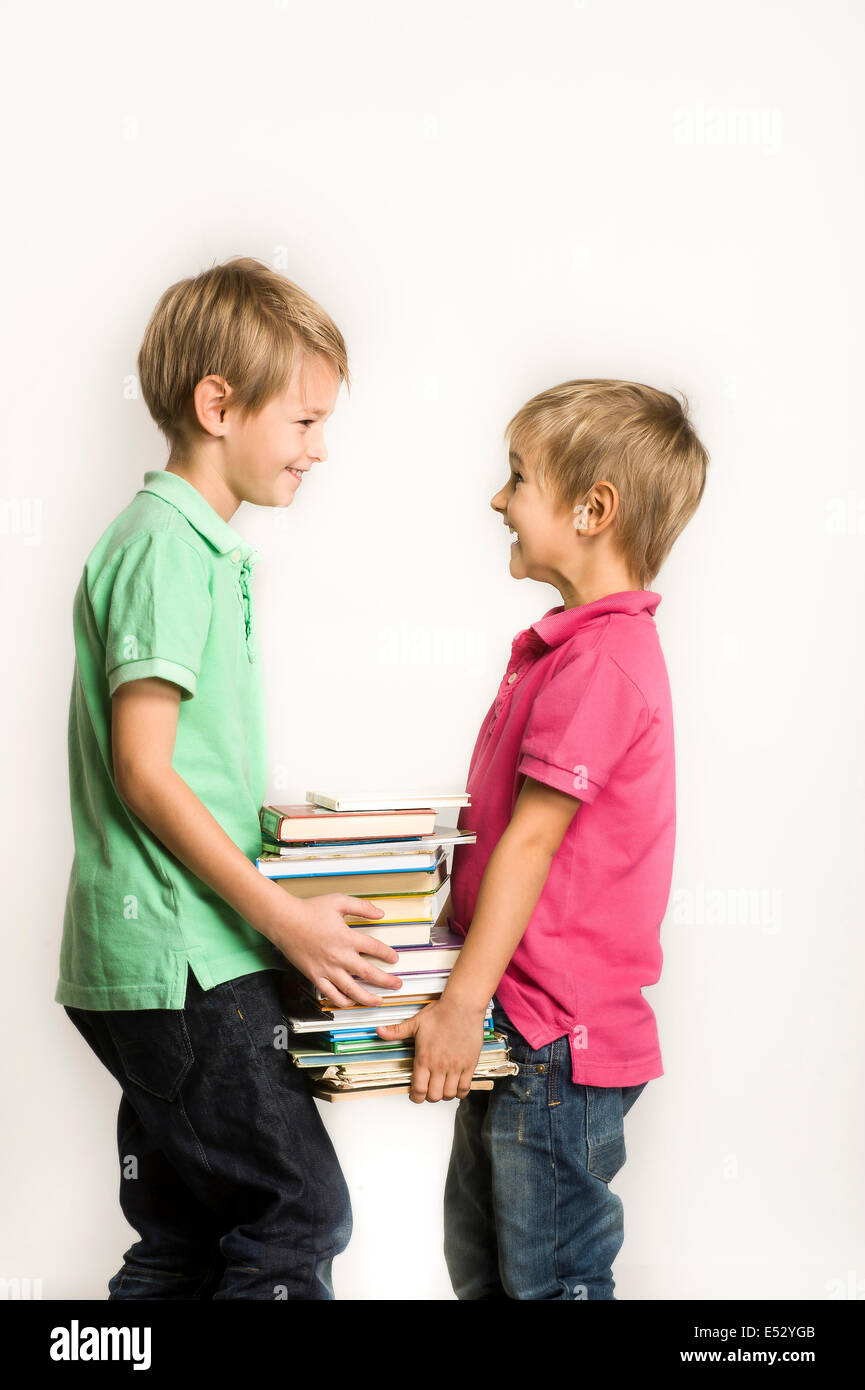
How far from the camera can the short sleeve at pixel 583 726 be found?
1468 millimetres

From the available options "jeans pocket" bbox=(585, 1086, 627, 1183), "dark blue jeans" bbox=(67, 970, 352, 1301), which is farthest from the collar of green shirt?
"jeans pocket" bbox=(585, 1086, 627, 1183)

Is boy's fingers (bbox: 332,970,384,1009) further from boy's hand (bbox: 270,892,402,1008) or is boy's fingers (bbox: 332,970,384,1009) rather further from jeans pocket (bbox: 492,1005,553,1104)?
jeans pocket (bbox: 492,1005,553,1104)

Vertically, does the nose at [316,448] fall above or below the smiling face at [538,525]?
above

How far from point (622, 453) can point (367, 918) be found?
2.20 feet

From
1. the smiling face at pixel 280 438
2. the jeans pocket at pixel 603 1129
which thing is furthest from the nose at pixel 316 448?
the jeans pocket at pixel 603 1129

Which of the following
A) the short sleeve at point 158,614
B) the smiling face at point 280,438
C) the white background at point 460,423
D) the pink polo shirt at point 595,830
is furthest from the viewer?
the white background at point 460,423

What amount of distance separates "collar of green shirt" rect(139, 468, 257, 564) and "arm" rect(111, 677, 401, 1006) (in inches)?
8.0

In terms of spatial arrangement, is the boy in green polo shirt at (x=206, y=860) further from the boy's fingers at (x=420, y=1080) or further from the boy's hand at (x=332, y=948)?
the boy's fingers at (x=420, y=1080)

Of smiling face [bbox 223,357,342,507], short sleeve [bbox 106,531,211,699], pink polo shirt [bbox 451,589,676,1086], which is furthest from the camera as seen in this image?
smiling face [bbox 223,357,342,507]

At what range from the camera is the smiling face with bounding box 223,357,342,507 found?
1600mm

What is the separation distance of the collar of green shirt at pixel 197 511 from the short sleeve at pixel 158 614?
5 cm

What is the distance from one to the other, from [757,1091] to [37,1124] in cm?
140

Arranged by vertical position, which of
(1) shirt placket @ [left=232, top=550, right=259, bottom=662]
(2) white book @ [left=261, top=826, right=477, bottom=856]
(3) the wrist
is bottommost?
(3) the wrist

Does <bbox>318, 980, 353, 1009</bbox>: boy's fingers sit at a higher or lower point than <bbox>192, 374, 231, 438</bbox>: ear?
lower
